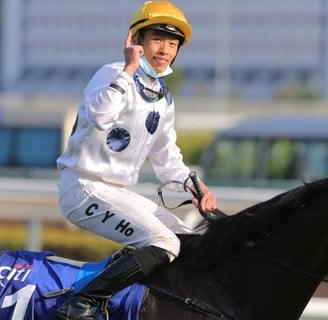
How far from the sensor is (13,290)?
4129 mm

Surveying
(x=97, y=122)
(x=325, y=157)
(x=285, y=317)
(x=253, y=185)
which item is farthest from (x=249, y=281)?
(x=325, y=157)

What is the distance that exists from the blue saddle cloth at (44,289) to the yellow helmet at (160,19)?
3.28 feet

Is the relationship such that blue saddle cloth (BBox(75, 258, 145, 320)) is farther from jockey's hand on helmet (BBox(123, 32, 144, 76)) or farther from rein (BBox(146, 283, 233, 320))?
jockey's hand on helmet (BBox(123, 32, 144, 76))

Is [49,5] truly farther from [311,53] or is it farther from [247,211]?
[247,211]

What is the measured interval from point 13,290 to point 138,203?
636 mm

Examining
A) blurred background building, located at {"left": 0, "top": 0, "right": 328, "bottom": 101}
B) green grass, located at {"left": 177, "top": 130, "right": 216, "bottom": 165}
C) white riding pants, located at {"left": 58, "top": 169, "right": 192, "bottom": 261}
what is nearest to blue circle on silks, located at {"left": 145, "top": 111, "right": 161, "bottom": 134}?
white riding pants, located at {"left": 58, "top": 169, "right": 192, "bottom": 261}

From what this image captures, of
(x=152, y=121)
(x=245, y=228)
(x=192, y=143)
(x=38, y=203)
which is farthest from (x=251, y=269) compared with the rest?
(x=192, y=143)

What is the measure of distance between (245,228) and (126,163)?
1.90 feet

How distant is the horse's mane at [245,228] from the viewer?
3.95m

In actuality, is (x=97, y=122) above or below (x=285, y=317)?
above

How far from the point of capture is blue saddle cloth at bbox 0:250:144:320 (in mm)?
3992

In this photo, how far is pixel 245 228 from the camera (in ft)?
13.1

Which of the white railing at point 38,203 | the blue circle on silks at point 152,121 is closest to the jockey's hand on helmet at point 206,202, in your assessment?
the blue circle on silks at point 152,121

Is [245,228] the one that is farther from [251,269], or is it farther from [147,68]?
[147,68]
